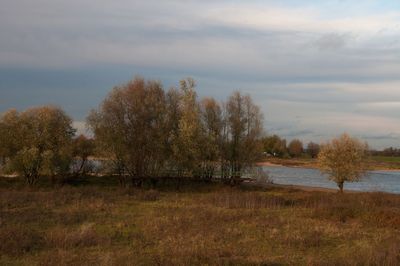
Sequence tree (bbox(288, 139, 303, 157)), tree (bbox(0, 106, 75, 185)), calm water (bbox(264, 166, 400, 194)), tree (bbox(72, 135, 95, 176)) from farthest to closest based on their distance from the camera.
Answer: tree (bbox(288, 139, 303, 157)), calm water (bbox(264, 166, 400, 194)), tree (bbox(72, 135, 95, 176)), tree (bbox(0, 106, 75, 185))

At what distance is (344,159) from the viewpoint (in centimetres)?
4675

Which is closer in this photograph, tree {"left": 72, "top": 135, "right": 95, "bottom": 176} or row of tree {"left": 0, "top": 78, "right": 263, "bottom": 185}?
row of tree {"left": 0, "top": 78, "right": 263, "bottom": 185}

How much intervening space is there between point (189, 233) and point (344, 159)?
31.4 meters

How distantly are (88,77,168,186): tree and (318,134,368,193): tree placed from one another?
16.1 m

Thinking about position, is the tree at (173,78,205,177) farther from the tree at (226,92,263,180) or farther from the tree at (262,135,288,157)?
the tree at (262,135,288,157)

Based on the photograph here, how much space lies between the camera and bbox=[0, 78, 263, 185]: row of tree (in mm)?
45969

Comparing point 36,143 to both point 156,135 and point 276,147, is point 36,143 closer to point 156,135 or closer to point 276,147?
point 156,135

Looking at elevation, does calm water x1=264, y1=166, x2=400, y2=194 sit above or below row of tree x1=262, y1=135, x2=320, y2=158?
below

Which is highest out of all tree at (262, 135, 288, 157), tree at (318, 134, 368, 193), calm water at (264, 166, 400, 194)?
tree at (262, 135, 288, 157)

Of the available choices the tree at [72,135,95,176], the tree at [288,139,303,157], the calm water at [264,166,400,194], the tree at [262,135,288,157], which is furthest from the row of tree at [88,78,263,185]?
the tree at [288,139,303,157]

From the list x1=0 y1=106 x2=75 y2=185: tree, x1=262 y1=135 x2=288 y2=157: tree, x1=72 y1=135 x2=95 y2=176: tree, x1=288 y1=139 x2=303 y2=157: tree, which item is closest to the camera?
x1=0 y1=106 x2=75 y2=185: tree

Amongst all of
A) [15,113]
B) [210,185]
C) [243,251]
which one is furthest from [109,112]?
[243,251]

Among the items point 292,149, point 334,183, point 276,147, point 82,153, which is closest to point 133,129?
point 82,153

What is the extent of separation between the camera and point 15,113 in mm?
47438
